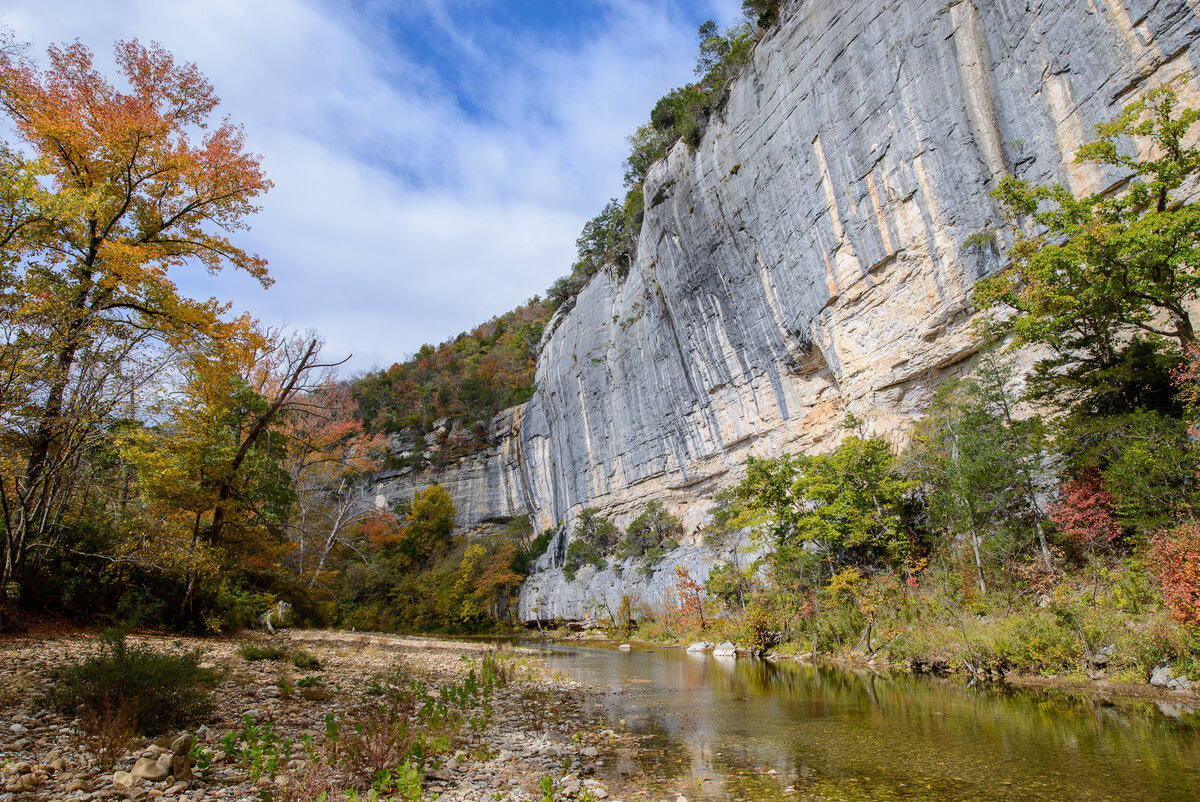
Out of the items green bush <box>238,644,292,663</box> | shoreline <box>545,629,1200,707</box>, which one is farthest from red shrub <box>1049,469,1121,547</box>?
green bush <box>238,644,292,663</box>

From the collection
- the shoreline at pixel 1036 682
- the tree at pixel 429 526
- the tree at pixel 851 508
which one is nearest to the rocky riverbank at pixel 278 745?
the shoreline at pixel 1036 682

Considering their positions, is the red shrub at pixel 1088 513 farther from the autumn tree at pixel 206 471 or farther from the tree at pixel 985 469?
the autumn tree at pixel 206 471

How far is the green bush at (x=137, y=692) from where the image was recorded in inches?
215

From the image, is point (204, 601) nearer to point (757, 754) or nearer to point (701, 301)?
point (757, 754)

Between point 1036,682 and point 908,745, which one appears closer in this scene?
point 908,745

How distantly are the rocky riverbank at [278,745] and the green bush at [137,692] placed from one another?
14cm

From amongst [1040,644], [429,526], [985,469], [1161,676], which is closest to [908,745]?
[1161,676]

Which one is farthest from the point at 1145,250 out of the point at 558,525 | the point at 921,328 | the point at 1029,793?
the point at 558,525

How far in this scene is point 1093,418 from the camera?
43.3 feet

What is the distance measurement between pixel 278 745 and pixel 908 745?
6.85 metres

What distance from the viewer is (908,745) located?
6.80 meters

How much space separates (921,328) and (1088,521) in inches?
368

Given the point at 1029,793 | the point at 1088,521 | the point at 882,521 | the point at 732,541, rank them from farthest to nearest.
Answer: the point at 732,541 → the point at 882,521 → the point at 1088,521 → the point at 1029,793

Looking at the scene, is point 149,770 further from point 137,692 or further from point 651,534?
point 651,534
